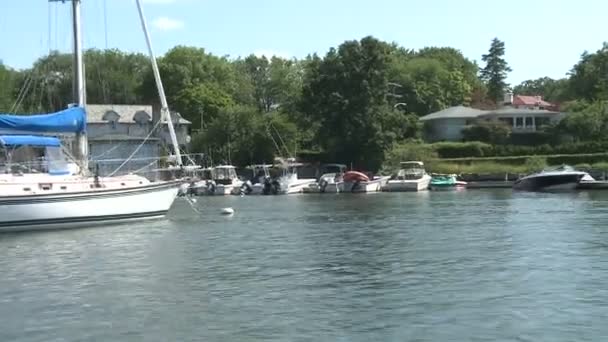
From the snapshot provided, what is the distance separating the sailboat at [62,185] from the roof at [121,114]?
62247mm

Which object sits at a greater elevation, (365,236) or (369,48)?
(369,48)

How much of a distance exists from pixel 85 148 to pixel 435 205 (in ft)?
75.5

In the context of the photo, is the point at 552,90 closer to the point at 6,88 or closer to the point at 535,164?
the point at 535,164

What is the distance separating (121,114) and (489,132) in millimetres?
45130

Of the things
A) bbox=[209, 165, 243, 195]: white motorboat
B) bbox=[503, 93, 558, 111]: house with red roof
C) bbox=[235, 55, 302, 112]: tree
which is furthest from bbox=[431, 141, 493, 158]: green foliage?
bbox=[235, 55, 302, 112]: tree

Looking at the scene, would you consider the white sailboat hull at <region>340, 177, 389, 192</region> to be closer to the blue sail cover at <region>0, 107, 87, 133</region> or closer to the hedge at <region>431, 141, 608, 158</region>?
the hedge at <region>431, 141, 608, 158</region>

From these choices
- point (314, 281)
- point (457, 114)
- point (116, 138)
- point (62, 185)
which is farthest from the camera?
point (457, 114)

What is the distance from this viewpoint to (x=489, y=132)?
103 meters

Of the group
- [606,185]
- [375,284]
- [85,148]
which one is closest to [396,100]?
[606,185]

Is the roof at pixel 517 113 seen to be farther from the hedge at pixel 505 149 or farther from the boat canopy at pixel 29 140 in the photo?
the boat canopy at pixel 29 140

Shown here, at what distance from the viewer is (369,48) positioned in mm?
97562

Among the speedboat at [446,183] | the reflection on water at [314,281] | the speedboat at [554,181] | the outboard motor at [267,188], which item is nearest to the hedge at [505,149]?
the speedboat at [446,183]

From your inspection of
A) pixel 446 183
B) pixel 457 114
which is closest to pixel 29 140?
pixel 446 183

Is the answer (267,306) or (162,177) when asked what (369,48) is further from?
(267,306)
